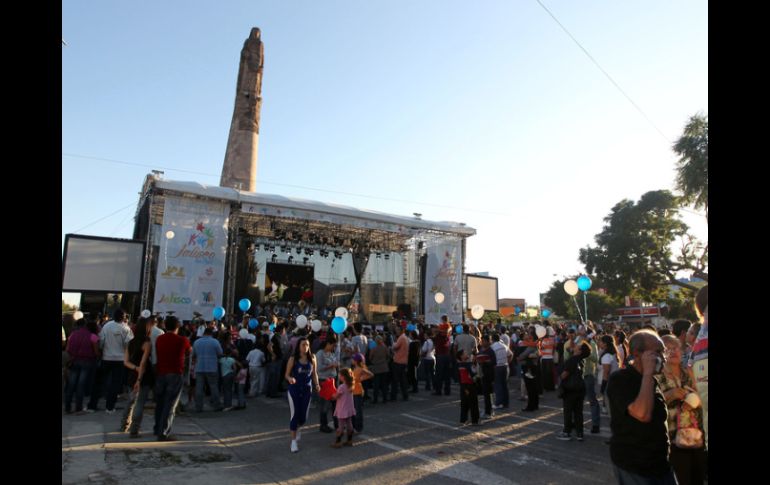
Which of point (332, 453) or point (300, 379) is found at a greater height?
point (300, 379)

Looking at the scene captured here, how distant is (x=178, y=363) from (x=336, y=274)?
2105cm

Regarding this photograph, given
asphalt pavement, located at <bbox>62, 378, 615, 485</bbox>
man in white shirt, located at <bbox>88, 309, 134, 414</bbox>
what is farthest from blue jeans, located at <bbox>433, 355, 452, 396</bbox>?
man in white shirt, located at <bbox>88, 309, 134, 414</bbox>

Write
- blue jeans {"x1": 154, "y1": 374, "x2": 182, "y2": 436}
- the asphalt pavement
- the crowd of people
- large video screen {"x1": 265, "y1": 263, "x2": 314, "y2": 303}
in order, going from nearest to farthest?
the crowd of people
the asphalt pavement
blue jeans {"x1": 154, "y1": 374, "x2": 182, "y2": 436}
large video screen {"x1": 265, "y1": 263, "x2": 314, "y2": 303}

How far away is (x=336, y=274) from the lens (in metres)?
27.6

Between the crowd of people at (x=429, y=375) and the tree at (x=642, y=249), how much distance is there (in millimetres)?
20965

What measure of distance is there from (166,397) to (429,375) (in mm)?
7250

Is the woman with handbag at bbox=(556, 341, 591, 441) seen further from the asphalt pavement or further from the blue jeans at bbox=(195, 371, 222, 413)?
the blue jeans at bbox=(195, 371, 222, 413)

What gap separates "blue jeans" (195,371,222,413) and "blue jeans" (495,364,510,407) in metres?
5.33

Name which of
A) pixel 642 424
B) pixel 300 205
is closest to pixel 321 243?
pixel 300 205

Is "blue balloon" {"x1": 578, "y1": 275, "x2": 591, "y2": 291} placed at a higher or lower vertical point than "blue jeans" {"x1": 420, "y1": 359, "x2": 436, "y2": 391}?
higher

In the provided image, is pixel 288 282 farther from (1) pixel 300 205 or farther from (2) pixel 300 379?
(2) pixel 300 379

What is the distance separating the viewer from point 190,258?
17766mm

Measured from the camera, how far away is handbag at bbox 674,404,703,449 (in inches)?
127
